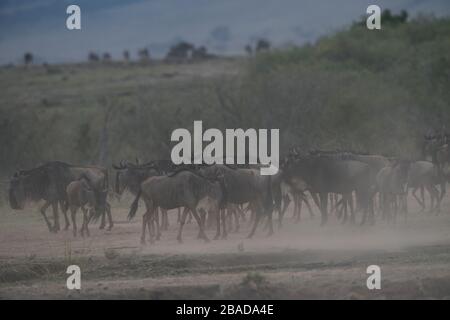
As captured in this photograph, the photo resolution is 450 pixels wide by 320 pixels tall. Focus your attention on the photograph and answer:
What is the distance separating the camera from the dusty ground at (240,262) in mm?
14531

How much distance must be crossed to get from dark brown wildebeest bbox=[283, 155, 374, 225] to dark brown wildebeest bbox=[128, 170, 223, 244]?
8.71 ft

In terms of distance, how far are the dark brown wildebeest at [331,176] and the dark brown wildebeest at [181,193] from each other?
2.65m

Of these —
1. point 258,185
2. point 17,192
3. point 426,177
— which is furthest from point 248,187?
point 17,192

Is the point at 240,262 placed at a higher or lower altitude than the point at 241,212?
lower

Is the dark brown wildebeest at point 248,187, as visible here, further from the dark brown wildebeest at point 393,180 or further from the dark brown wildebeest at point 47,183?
the dark brown wildebeest at point 47,183

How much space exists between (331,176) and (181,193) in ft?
11.7

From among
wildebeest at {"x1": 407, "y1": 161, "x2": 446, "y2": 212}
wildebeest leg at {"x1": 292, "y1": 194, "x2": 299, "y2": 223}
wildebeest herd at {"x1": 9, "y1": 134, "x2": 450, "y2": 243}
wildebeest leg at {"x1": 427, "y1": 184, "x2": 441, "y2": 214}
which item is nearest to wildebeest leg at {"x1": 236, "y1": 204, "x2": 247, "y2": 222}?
wildebeest herd at {"x1": 9, "y1": 134, "x2": 450, "y2": 243}

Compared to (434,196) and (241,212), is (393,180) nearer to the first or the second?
(434,196)

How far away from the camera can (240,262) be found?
16.7 metres

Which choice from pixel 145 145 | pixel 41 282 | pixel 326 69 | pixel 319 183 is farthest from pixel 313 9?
pixel 41 282

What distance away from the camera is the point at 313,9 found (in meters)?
85.1

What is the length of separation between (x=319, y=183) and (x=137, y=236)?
3659 millimetres

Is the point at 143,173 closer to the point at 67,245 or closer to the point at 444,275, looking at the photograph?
the point at 67,245

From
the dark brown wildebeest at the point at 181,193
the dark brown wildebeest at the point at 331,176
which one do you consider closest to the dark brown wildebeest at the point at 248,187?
the dark brown wildebeest at the point at 181,193
